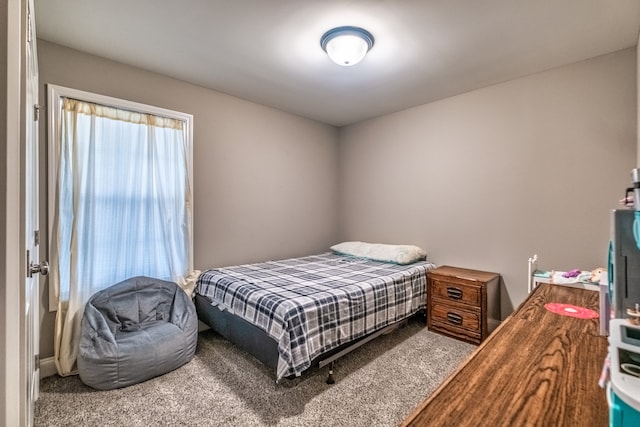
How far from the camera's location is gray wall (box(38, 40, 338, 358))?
2.32 m

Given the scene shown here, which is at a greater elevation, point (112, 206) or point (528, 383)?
point (112, 206)

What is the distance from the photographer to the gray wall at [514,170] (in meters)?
2.34

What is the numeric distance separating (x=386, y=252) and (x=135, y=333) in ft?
8.34

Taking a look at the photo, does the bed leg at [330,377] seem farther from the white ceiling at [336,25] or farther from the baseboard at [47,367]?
the white ceiling at [336,25]

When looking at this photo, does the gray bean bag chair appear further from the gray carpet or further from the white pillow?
the white pillow

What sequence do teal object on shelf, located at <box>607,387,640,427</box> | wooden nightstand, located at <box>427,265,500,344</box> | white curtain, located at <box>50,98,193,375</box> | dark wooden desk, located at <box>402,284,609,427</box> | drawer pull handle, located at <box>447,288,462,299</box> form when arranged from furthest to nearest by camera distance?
drawer pull handle, located at <box>447,288,462,299</box>
wooden nightstand, located at <box>427,265,500,344</box>
white curtain, located at <box>50,98,193,375</box>
dark wooden desk, located at <box>402,284,609,427</box>
teal object on shelf, located at <box>607,387,640,427</box>

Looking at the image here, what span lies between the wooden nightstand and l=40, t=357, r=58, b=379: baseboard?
3232 mm

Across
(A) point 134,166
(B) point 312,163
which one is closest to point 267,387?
(A) point 134,166

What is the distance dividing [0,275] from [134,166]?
190cm

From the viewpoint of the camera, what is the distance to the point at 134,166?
2514 millimetres

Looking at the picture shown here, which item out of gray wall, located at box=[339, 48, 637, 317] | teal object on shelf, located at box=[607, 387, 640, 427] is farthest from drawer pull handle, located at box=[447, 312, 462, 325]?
teal object on shelf, located at box=[607, 387, 640, 427]

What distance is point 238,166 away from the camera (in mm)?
3256

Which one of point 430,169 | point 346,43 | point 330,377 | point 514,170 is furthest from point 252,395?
point 514,170

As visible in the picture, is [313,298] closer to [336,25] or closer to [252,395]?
[252,395]
